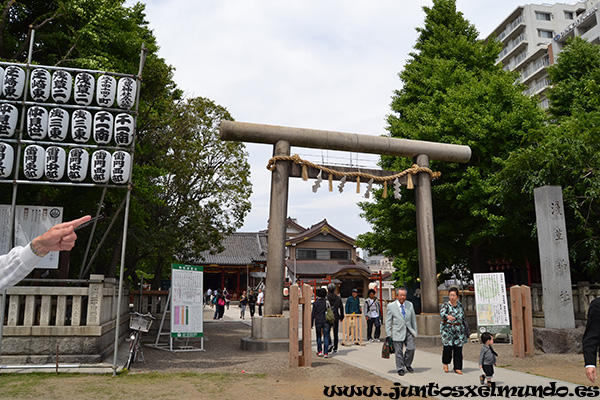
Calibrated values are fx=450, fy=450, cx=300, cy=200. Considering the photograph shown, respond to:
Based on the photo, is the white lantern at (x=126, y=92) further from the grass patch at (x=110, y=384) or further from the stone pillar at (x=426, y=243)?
→ the stone pillar at (x=426, y=243)

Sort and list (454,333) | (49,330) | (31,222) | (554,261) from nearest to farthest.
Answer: (454,333), (49,330), (31,222), (554,261)

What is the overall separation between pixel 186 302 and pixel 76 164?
4.78 metres

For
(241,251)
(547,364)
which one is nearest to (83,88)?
(547,364)

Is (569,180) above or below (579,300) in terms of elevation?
above

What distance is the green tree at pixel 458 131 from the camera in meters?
16.5

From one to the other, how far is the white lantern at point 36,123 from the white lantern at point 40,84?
0.95 feet

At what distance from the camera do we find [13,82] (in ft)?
31.2

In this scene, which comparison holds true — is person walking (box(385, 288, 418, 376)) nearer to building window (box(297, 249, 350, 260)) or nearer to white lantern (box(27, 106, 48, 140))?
white lantern (box(27, 106, 48, 140))

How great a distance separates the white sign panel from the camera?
10.4 metres

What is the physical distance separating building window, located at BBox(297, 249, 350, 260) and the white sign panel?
113 feet

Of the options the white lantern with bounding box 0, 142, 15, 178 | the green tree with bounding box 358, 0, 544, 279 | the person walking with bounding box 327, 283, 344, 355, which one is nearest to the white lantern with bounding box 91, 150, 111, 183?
the white lantern with bounding box 0, 142, 15, 178

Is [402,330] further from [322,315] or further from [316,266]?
[316,266]

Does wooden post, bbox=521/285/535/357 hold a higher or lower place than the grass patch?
higher

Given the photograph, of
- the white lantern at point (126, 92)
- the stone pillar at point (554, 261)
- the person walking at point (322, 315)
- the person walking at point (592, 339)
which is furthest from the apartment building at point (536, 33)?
the person walking at point (592, 339)
